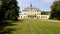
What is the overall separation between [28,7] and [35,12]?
1090cm

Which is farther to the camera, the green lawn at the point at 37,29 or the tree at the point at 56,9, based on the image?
the tree at the point at 56,9

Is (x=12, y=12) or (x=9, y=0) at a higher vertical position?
(x=9, y=0)

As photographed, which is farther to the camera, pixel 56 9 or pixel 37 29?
pixel 56 9

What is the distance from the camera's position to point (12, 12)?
64.6m

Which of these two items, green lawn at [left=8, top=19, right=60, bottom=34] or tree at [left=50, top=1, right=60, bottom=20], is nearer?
green lawn at [left=8, top=19, right=60, bottom=34]

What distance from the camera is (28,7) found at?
181m

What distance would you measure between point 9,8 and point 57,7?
34940mm

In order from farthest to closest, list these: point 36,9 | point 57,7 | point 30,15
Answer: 1. point 36,9
2. point 30,15
3. point 57,7

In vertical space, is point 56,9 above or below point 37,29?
above

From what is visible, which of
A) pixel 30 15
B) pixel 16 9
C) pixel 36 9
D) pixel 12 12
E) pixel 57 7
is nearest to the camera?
pixel 12 12

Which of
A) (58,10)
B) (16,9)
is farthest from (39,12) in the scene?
(16,9)

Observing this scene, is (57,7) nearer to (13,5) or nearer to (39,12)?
(13,5)

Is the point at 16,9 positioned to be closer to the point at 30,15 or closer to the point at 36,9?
the point at 30,15

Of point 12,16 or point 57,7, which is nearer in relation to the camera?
point 12,16
